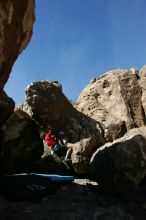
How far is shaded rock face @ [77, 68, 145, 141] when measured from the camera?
25.4 m

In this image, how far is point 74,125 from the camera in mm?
22172

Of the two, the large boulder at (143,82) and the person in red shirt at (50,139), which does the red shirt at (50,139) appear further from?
the large boulder at (143,82)

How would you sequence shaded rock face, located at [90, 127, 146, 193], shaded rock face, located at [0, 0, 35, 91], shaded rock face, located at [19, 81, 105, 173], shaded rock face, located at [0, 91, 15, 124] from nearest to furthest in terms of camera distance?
shaded rock face, located at [0, 0, 35, 91] < shaded rock face, located at [90, 127, 146, 193] < shaded rock face, located at [0, 91, 15, 124] < shaded rock face, located at [19, 81, 105, 173]

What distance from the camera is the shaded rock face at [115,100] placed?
2544cm

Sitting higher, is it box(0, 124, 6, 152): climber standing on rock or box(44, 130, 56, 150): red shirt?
box(44, 130, 56, 150): red shirt

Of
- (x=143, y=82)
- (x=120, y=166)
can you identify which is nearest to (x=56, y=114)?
(x=143, y=82)

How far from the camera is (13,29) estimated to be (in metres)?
11.2

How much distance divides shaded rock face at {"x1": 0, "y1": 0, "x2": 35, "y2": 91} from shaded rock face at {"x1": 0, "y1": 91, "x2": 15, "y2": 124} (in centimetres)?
409

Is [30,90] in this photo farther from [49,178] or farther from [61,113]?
[49,178]

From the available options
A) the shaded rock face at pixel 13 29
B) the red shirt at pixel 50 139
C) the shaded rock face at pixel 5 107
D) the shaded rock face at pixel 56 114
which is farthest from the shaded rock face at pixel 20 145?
the shaded rock face at pixel 13 29

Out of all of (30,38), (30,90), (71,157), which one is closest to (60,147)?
(71,157)

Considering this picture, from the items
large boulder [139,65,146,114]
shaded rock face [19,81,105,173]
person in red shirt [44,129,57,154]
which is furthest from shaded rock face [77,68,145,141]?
person in red shirt [44,129,57,154]

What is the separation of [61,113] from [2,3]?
13.1 meters

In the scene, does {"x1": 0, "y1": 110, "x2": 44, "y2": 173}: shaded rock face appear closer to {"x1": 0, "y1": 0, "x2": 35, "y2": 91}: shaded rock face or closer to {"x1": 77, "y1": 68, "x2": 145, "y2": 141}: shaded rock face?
{"x1": 0, "y1": 0, "x2": 35, "y2": 91}: shaded rock face
